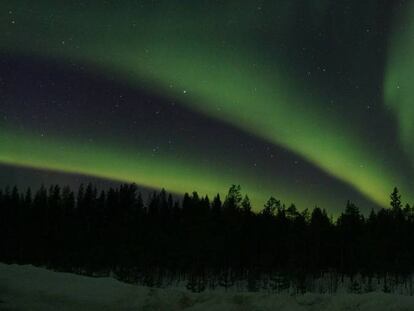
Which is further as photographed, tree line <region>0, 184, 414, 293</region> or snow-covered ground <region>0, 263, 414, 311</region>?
tree line <region>0, 184, 414, 293</region>

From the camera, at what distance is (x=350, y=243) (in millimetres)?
61500

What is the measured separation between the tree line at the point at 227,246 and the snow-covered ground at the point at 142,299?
3449 cm

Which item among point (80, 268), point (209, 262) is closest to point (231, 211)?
point (209, 262)

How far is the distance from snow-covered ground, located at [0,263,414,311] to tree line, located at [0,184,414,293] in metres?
34.5

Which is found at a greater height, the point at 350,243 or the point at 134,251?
the point at 350,243

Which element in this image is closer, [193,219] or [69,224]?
[193,219]

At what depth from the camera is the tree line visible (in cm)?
5469

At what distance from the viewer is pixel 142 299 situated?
12422 millimetres

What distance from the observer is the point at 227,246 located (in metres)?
57.6

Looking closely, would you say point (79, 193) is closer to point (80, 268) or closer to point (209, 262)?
point (80, 268)

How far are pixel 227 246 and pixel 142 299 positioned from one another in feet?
151

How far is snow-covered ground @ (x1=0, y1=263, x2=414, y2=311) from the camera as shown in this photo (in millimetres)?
10695

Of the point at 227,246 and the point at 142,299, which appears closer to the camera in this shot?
the point at 142,299

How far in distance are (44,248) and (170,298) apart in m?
69.6
